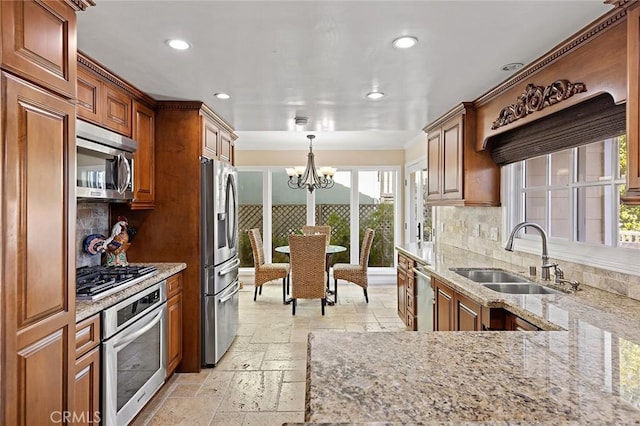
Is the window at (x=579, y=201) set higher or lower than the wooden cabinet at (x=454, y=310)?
higher

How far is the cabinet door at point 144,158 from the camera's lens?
288 centimetres

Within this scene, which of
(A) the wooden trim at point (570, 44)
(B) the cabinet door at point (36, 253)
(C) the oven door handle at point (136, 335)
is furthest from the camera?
(C) the oven door handle at point (136, 335)

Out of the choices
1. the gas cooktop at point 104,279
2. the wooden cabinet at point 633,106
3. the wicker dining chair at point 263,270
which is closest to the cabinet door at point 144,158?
the gas cooktop at point 104,279

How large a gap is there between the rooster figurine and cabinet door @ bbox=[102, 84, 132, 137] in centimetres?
72

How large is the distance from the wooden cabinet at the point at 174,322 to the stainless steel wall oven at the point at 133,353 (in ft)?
0.38

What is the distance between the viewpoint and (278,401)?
2711 millimetres

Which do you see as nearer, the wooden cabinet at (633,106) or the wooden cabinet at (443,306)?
the wooden cabinet at (633,106)

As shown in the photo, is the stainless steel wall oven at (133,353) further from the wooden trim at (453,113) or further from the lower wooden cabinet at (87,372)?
the wooden trim at (453,113)

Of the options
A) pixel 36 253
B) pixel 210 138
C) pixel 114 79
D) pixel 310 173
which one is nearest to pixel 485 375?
pixel 36 253

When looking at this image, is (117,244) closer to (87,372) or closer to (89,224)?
(89,224)

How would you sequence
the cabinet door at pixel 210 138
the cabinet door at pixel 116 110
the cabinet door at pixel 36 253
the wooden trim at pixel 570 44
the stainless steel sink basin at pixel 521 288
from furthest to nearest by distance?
the cabinet door at pixel 210 138
the cabinet door at pixel 116 110
the stainless steel sink basin at pixel 521 288
the wooden trim at pixel 570 44
the cabinet door at pixel 36 253

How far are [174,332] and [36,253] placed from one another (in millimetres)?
1784

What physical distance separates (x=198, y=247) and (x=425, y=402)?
2636mm

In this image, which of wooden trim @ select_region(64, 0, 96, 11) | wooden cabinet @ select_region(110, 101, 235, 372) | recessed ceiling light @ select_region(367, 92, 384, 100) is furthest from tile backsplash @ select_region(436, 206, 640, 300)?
wooden trim @ select_region(64, 0, 96, 11)
